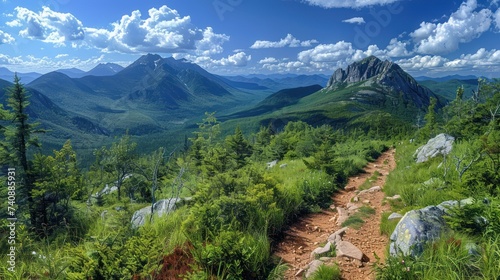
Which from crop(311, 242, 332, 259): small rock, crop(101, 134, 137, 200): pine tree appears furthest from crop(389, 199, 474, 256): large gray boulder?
crop(101, 134, 137, 200): pine tree

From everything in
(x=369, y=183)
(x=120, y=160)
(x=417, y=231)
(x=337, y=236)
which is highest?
(x=417, y=231)

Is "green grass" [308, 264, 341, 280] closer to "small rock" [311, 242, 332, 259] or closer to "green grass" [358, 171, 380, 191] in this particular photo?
"small rock" [311, 242, 332, 259]

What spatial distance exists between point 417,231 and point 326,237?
2661mm

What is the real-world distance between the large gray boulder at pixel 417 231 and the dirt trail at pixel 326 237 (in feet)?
1.97

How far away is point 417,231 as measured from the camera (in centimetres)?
545

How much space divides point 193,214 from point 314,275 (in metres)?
2.90

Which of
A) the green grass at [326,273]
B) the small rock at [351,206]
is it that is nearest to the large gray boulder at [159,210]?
the green grass at [326,273]

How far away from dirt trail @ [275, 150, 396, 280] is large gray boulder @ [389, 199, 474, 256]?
23.6 inches

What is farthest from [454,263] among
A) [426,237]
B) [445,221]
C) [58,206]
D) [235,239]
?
[58,206]

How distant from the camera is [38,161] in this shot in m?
15.5

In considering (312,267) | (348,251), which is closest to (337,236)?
(348,251)

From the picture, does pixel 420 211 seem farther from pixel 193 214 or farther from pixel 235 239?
pixel 193 214

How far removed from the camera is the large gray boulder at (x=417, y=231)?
5223mm

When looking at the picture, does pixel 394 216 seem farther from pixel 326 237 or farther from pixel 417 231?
pixel 417 231
